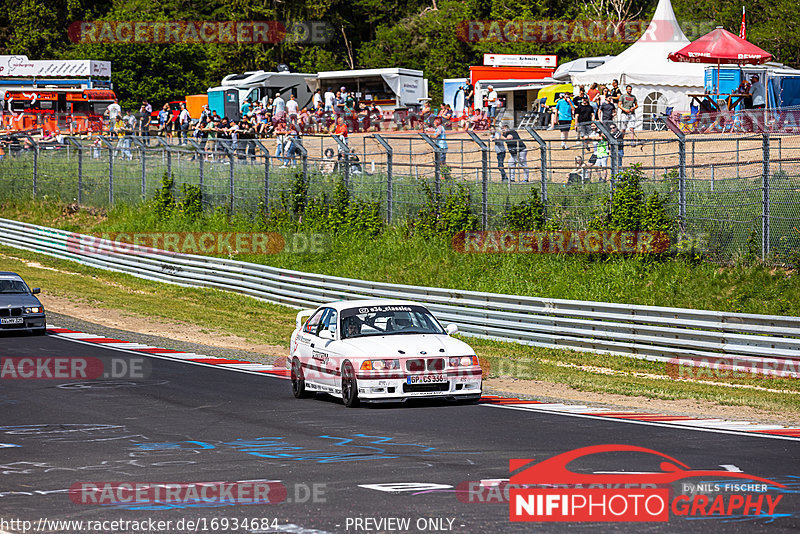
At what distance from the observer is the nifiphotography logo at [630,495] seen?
7.70 meters

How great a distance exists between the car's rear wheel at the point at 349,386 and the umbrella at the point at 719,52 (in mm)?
20813

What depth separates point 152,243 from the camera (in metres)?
34.6

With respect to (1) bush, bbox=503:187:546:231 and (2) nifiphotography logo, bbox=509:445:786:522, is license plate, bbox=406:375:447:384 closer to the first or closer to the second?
(2) nifiphotography logo, bbox=509:445:786:522

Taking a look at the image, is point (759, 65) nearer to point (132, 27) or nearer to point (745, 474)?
point (745, 474)

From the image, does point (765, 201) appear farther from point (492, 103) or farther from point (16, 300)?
point (492, 103)

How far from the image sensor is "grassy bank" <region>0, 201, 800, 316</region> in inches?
805

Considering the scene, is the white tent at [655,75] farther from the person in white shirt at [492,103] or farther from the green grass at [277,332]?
the green grass at [277,332]

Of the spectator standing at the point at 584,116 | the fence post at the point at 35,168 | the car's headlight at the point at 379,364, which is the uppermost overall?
the spectator standing at the point at 584,116

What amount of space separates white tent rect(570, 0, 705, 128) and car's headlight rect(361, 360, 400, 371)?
22638mm

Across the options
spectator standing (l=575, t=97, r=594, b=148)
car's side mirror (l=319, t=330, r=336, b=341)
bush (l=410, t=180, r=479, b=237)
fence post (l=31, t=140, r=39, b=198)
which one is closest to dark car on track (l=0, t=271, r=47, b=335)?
bush (l=410, t=180, r=479, b=237)

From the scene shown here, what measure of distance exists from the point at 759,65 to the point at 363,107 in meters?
17.5

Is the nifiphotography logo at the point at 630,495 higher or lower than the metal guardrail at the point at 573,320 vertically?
Answer: higher

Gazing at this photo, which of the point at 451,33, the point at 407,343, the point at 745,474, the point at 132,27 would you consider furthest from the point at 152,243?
the point at 132,27

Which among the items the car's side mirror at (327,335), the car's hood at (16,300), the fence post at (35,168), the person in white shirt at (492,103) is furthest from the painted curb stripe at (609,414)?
the fence post at (35,168)
